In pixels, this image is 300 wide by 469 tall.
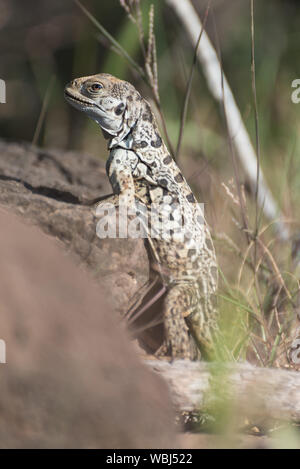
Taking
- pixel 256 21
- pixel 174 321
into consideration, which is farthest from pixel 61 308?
pixel 256 21

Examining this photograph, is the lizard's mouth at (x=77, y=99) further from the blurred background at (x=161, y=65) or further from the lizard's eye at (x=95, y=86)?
the blurred background at (x=161, y=65)

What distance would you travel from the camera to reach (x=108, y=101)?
3254mm

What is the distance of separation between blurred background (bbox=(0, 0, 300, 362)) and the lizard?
2.30 meters

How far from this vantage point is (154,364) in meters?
2.57

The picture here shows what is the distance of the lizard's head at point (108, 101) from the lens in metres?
3.23

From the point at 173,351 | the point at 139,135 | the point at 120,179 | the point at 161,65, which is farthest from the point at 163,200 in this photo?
the point at 161,65

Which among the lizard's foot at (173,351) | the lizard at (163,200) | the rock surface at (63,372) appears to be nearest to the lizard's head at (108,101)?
the lizard at (163,200)

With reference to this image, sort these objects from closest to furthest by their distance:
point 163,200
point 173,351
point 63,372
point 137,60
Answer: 1. point 63,372
2. point 173,351
3. point 163,200
4. point 137,60

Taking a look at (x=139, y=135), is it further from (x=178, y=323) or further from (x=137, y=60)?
(x=137, y=60)

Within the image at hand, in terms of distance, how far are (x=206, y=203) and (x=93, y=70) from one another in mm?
3820

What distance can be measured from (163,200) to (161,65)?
406cm

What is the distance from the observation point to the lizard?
3.03 metres

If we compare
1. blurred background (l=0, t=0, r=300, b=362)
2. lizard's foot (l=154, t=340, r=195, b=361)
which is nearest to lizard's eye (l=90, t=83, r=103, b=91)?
lizard's foot (l=154, t=340, r=195, b=361)

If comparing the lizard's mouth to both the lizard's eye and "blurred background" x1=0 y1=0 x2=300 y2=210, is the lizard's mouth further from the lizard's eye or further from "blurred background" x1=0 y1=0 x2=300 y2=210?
"blurred background" x1=0 y1=0 x2=300 y2=210
